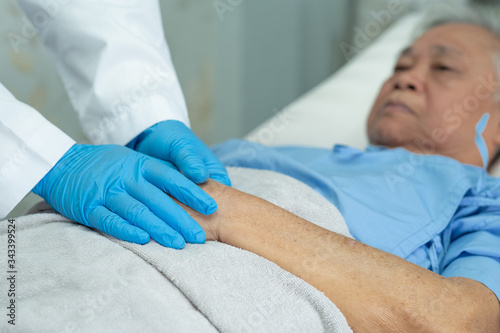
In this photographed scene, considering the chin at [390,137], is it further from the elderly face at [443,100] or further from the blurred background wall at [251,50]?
the blurred background wall at [251,50]

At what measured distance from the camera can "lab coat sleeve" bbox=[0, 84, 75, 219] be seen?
2.97ft

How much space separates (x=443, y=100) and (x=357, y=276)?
2.32ft

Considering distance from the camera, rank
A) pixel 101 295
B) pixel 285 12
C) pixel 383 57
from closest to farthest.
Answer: pixel 101 295 → pixel 383 57 → pixel 285 12

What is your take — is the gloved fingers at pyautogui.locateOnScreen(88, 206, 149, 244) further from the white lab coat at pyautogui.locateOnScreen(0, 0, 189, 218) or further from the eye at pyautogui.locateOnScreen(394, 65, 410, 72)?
the eye at pyautogui.locateOnScreen(394, 65, 410, 72)

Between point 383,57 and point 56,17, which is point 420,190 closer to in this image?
point 56,17

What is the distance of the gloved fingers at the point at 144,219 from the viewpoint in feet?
2.68

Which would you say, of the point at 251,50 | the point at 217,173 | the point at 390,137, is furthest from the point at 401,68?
the point at 251,50

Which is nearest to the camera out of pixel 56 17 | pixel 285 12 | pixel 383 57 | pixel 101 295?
pixel 101 295

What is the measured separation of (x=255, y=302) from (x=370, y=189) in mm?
498

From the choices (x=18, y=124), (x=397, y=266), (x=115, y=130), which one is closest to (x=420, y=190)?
(x=397, y=266)

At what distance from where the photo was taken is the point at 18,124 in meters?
0.92

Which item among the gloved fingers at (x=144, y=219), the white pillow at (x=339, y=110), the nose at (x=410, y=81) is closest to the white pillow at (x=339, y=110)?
the white pillow at (x=339, y=110)

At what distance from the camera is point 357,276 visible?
821mm

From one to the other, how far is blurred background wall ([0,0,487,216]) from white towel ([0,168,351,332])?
41.1 inches
